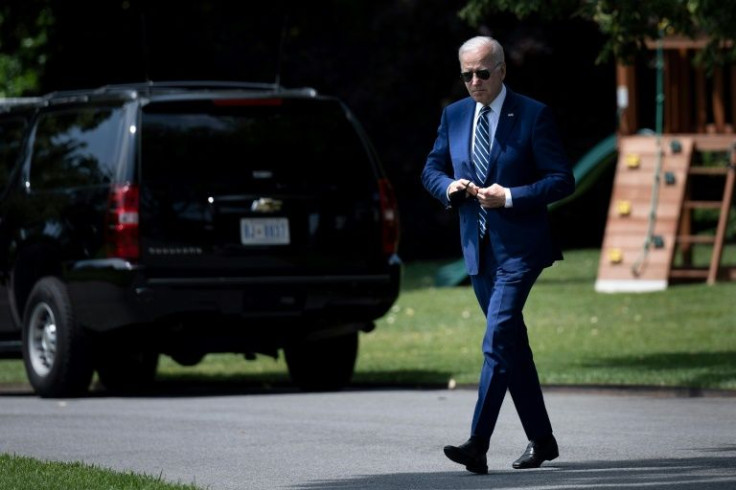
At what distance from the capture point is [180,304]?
1296 cm

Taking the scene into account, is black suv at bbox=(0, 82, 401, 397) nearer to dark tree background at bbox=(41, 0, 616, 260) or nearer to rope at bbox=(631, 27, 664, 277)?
rope at bbox=(631, 27, 664, 277)

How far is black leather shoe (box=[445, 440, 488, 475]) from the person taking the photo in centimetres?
856

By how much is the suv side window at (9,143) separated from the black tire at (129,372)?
4.95 feet

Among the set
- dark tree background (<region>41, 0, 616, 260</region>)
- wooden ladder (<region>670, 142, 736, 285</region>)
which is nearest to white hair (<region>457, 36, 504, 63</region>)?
wooden ladder (<region>670, 142, 736, 285</region>)

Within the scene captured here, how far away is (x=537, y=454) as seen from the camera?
877 centimetres

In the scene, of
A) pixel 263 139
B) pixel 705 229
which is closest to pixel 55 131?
pixel 263 139

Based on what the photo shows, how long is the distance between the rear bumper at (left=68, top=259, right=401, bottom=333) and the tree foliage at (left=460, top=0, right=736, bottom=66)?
80.7 inches

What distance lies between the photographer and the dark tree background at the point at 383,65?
34531mm

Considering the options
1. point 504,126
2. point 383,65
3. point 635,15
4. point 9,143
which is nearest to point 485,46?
point 504,126

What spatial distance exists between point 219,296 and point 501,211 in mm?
4590

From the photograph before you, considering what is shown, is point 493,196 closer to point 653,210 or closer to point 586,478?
point 586,478

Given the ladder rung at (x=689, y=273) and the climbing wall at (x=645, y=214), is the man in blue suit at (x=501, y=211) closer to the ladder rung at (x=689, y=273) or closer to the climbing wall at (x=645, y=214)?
the climbing wall at (x=645, y=214)

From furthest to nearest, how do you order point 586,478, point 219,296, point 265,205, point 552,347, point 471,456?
point 552,347 < point 265,205 < point 219,296 < point 471,456 < point 586,478

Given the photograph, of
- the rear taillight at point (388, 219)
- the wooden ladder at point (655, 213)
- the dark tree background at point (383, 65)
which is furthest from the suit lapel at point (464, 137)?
the dark tree background at point (383, 65)
